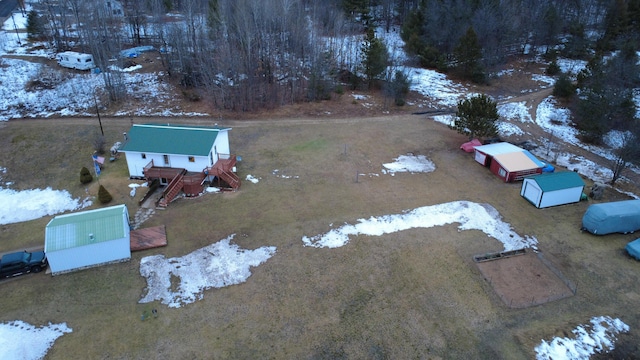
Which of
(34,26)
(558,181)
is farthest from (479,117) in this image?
(34,26)

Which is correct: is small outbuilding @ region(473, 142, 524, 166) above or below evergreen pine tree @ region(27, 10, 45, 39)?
below

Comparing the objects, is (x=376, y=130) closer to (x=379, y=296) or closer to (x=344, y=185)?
(x=344, y=185)

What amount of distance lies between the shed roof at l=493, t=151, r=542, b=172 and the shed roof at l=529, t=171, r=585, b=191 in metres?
2.83

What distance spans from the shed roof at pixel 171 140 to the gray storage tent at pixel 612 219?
81.6 ft

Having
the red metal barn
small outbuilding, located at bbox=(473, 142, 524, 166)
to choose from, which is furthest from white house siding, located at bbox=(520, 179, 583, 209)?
small outbuilding, located at bbox=(473, 142, 524, 166)

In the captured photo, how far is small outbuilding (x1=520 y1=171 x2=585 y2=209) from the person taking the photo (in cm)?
2675

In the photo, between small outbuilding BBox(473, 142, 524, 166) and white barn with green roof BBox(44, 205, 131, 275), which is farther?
small outbuilding BBox(473, 142, 524, 166)

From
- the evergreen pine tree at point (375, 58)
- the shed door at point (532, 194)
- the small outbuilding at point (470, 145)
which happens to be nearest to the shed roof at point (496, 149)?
the small outbuilding at point (470, 145)

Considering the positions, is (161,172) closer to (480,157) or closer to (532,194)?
(480,157)

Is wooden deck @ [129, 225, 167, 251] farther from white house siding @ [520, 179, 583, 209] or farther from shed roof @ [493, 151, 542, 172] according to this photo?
shed roof @ [493, 151, 542, 172]

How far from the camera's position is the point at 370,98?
48.0 m

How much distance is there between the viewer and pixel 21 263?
20906mm

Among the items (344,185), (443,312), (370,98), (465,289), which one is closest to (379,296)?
(443,312)

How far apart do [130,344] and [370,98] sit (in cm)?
3759
